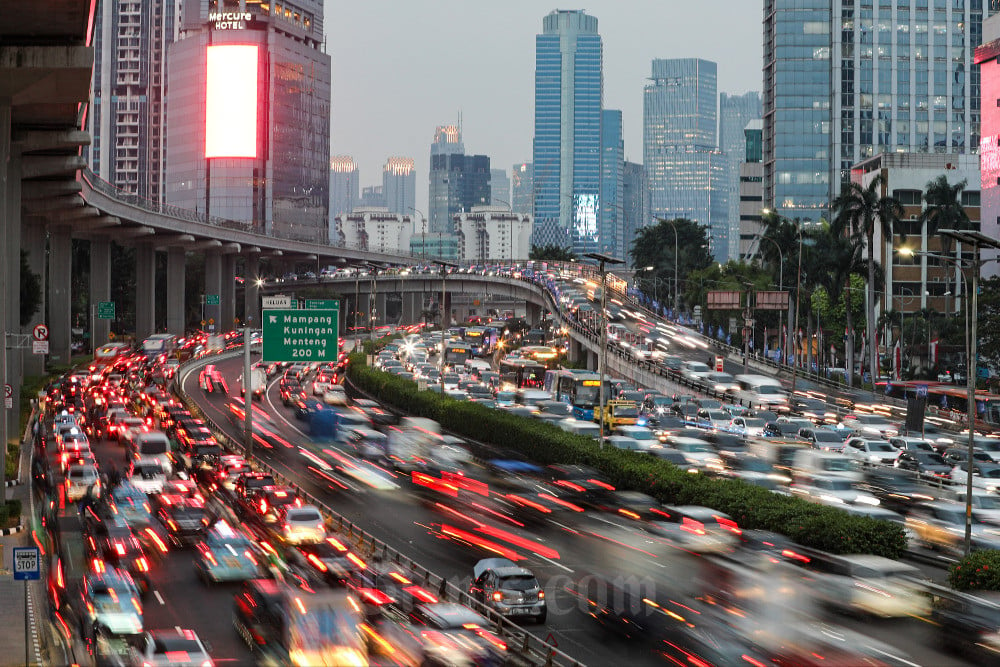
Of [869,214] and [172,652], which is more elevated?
[869,214]

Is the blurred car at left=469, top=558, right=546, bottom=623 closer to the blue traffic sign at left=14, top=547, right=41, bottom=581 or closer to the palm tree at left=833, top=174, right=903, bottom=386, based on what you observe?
the blue traffic sign at left=14, top=547, right=41, bottom=581

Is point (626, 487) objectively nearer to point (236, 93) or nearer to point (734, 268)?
point (734, 268)

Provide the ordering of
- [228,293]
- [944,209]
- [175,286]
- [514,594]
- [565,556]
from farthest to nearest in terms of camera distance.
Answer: [228,293] < [175,286] < [944,209] < [565,556] < [514,594]

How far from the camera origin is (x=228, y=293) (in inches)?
6220

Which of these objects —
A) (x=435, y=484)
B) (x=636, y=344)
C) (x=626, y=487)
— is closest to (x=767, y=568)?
(x=626, y=487)

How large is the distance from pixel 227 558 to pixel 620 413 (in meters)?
33.2

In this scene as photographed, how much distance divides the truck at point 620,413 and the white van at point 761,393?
1096 cm

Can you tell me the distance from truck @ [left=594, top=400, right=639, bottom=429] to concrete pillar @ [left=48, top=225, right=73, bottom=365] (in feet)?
184

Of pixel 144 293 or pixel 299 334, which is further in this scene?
pixel 144 293

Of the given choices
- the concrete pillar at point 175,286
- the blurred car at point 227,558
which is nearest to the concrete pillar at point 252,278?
the concrete pillar at point 175,286

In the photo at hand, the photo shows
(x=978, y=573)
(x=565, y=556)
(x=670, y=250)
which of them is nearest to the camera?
(x=978, y=573)

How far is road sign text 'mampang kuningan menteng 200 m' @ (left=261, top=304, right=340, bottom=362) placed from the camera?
159ft

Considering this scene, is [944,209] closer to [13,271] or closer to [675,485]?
[675,485]

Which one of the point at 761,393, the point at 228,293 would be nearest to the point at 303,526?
the point at 761,393
